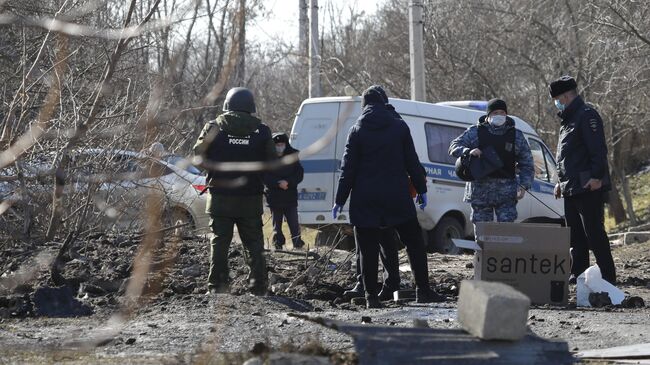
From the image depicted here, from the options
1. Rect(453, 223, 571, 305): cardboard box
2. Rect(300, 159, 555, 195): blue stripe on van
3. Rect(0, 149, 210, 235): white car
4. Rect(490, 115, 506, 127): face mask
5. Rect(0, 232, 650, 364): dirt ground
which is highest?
Rect(490, 115, 506, 127): face mask

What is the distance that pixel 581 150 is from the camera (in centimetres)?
1030

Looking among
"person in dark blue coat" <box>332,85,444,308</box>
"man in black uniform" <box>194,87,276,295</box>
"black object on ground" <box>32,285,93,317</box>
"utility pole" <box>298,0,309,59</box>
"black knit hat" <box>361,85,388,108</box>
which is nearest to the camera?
"black object on ground" <box>32,285,93,317</box>

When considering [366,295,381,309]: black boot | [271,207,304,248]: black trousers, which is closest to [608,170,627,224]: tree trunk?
[271,207,304,248]: black trousers

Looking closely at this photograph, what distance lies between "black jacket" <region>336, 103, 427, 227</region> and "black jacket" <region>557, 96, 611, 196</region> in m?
1.56

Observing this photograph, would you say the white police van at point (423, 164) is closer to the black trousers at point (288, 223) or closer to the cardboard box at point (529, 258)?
the black trousers at point (288, 223)

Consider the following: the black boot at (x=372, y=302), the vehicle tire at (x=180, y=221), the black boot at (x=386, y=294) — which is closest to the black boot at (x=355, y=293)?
the black boot at (x=386, y=294)

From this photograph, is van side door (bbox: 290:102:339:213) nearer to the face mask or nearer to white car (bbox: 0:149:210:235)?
white car (bbox: 0:149:210:235)

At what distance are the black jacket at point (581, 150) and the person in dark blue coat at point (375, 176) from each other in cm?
149

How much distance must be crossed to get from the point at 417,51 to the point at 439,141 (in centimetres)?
535

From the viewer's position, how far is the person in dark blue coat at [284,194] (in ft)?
48.0

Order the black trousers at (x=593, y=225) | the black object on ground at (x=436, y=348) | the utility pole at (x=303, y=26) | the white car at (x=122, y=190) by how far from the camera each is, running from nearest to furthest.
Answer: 1. the black object on ground at (x=436, y=348)
2. the white car at (x=122, y=190)
3. the black trousers at (x=593, y=225)
4. the utility pole at (x=303, y=26)

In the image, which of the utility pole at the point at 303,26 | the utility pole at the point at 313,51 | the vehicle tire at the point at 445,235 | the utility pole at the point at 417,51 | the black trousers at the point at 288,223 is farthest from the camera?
the utility pole at the point at 303,26

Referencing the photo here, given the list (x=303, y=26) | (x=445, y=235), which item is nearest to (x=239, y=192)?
(x=445, y=235)

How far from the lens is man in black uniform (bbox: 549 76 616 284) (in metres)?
10.1
